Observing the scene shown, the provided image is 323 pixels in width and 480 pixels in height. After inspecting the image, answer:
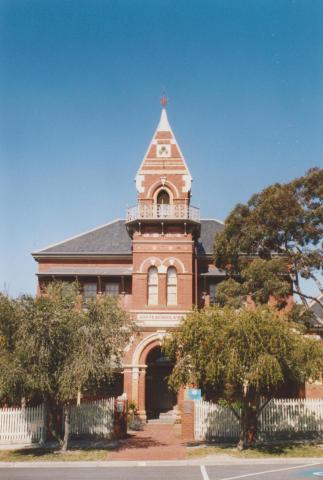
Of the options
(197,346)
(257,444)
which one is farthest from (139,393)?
(197,346)

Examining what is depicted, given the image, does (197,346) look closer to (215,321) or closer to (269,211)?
(215,321)

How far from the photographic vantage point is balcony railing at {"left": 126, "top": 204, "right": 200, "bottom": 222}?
31.0 m

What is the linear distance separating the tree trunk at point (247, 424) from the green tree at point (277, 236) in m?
7.86

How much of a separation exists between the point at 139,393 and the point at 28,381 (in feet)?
37.8

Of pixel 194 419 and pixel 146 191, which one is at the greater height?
pixel 146 191

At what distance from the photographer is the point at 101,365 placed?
739 inches

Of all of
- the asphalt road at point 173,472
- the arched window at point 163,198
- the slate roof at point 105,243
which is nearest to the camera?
the asphalt road at point 173,472

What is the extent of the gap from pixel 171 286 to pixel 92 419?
10.2 metres

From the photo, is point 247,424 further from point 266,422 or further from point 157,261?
point 157,261

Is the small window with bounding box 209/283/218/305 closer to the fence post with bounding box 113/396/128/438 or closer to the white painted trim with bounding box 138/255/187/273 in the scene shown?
the white painted trim with bounding box 138/255/187/273

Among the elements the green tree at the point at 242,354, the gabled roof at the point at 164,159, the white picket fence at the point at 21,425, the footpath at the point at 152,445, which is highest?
the gabled roof at the point at 164,159

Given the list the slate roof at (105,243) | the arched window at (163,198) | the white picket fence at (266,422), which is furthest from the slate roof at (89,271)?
the white picket fence at (266,422)

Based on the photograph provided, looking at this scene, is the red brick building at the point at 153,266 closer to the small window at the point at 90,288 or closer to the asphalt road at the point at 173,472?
the small window at the point at 90,288

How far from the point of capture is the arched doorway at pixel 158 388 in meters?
31.5
